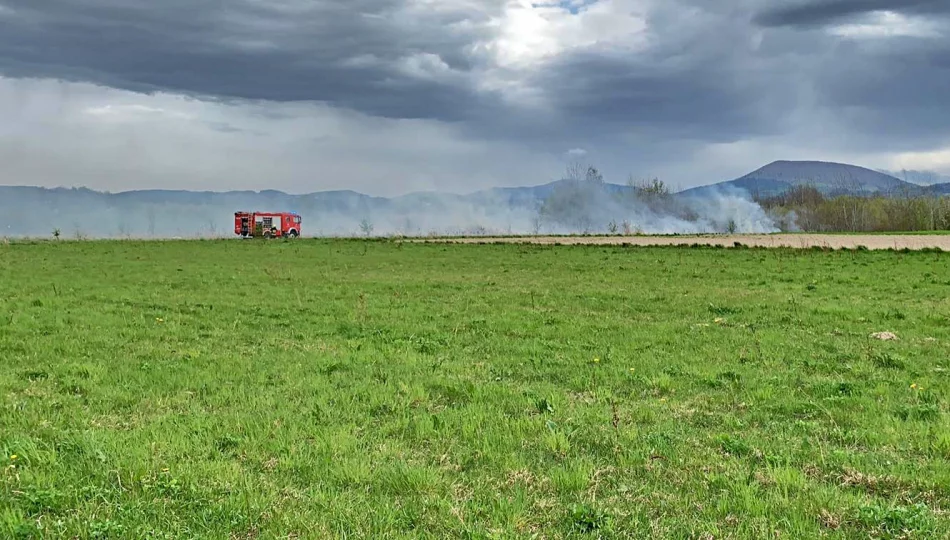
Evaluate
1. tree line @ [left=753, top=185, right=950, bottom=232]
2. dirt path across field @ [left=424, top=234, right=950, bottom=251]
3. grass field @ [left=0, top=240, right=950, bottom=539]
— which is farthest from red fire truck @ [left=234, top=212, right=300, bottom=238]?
tree line @ [left=753, top=185, right=950, bottom=232]

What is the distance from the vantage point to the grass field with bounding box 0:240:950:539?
5559 millimetres

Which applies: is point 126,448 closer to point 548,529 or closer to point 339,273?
point 548,529

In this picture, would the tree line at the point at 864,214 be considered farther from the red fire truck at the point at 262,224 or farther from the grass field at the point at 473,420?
the grass field at the point at 473,420

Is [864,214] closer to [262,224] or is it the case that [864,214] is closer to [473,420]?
[262,224]

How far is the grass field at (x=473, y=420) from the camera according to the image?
5.56 meters

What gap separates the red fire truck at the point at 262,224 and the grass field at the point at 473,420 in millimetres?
70801

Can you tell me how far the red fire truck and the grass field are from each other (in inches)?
2787

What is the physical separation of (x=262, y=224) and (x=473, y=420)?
3385 inches

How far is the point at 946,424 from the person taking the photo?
8.04 m

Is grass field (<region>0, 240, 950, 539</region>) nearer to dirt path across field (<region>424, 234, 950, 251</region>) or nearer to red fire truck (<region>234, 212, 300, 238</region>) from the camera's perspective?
dirt path across field (<region>424, 234, 950, 251</region>)

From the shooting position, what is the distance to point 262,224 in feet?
293

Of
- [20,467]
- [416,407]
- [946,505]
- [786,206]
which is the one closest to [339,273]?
[416,407]

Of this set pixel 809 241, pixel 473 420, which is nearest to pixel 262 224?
pixel 809 241

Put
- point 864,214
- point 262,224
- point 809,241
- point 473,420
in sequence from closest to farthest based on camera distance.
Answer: point 473,420
point 809,241
point 262,224
point 864,214
